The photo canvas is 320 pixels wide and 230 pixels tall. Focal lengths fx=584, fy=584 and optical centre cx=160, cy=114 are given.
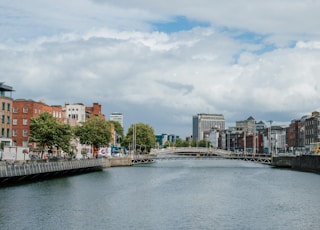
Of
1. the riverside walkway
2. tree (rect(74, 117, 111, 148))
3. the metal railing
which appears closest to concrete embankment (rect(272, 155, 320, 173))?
the riverside walkway

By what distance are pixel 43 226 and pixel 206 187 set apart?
1523 inches

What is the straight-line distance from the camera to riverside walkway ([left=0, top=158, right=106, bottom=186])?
73750 millimetres

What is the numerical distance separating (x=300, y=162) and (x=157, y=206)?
298 feet

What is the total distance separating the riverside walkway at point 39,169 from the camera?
242 feet

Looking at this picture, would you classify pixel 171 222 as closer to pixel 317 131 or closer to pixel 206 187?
pixel 206 187

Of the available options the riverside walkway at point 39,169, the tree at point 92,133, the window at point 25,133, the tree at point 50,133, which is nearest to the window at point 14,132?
the window at point 25,133

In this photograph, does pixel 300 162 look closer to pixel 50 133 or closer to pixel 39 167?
pixel 50 133

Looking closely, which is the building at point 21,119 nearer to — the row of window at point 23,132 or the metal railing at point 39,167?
the row of window at point 23,132

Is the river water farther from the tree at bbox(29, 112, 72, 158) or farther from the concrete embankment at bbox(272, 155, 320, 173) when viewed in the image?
the concrete embankment at bbox(272, 155, 320, 173)

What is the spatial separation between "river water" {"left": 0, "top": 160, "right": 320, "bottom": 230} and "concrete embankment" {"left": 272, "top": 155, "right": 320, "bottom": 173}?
45783mm

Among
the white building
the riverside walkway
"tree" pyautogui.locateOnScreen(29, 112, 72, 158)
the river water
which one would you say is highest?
the white building

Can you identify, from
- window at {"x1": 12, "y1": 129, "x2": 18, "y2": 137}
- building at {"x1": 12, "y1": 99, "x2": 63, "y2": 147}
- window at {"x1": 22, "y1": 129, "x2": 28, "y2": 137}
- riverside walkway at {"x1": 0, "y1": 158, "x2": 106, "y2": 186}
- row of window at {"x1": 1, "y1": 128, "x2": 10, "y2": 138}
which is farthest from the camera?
window at {"x1": 22, "y1": 129, "x2": 28, "y2": 137}

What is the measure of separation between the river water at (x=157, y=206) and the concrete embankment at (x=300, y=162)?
45.8 meters

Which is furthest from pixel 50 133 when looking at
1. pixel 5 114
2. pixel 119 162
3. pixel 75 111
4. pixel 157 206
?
pixel 75 111
